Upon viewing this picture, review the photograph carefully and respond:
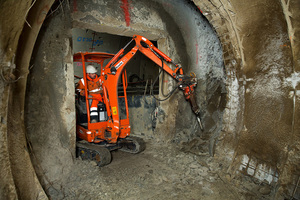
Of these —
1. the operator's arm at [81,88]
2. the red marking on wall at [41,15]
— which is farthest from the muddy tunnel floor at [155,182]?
the red marking on wall at [41,15]

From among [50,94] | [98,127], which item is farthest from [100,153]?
[50,94]

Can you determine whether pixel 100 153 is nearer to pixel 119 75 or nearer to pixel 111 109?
pixel 111 109

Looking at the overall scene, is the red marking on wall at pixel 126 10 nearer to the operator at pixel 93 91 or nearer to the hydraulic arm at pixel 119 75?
the hydraulic arm at pixel 119 75

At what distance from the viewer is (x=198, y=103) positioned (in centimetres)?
415

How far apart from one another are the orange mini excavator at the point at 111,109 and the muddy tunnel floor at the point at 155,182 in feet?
1.23

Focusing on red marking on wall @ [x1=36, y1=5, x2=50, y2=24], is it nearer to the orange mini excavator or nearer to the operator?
the orange mini excavator

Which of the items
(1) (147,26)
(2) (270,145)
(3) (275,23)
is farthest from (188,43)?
(2) (270,145)

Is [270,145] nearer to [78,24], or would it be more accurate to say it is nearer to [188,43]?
[188,43]

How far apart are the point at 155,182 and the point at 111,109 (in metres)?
1.62

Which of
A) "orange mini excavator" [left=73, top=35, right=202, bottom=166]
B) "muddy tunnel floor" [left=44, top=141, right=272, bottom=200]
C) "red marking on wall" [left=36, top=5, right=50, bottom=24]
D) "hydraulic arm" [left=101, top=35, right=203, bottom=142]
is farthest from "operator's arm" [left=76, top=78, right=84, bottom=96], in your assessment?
"red marking on wall" [left=36, top=5, right=50, bottom=24]

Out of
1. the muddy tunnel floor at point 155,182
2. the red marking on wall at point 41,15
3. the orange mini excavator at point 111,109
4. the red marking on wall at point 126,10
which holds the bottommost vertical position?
the muddy tunnel floor at point 155,182

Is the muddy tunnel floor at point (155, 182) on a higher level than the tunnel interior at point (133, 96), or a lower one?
lower

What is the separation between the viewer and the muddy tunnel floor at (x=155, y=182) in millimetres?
2492

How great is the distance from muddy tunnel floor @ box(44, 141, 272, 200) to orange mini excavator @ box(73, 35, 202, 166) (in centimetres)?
37
